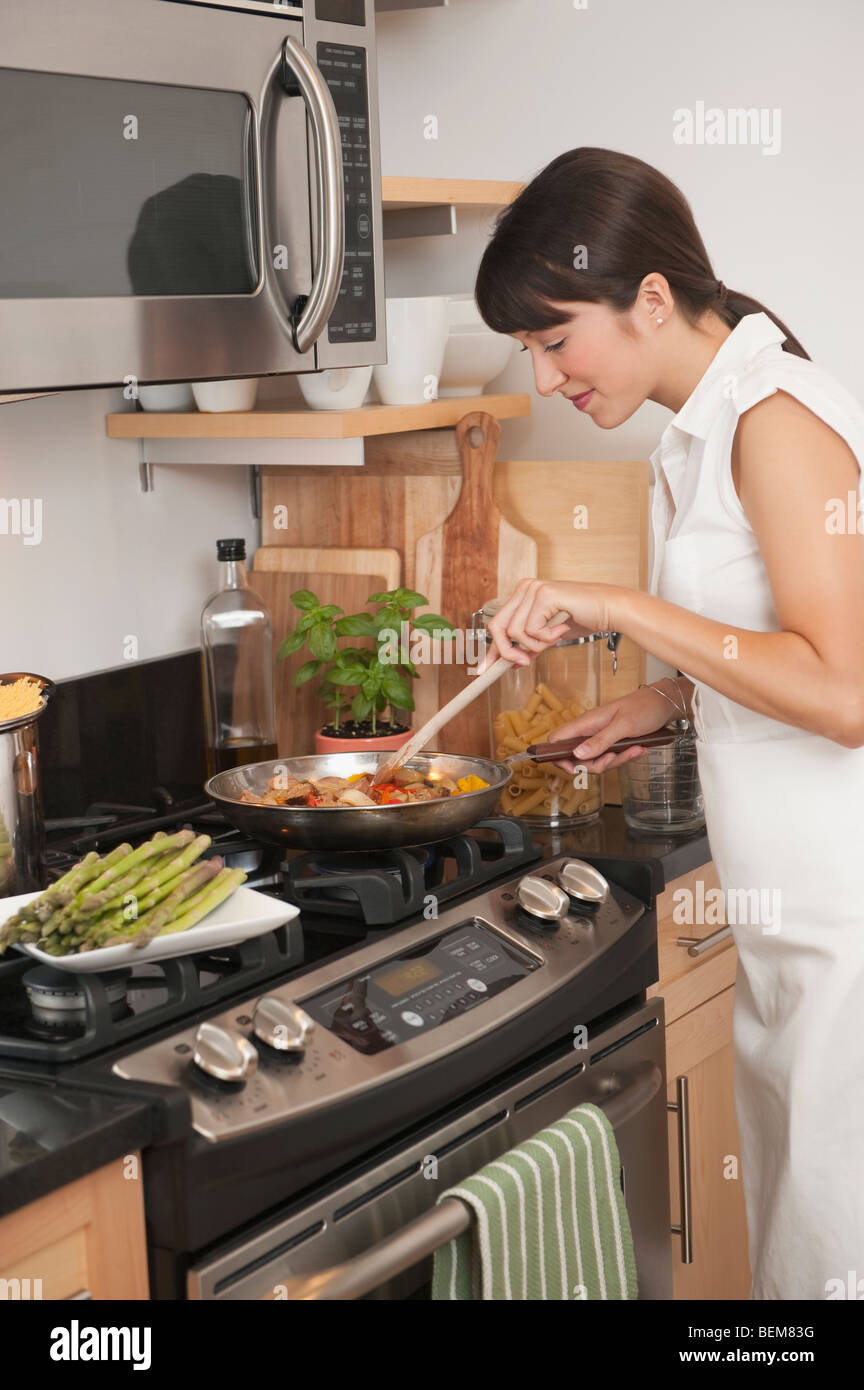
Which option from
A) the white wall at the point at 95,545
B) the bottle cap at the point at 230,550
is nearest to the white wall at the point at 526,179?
the white wall at the point at 95,545

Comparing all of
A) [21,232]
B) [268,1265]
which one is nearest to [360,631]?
[21,232]

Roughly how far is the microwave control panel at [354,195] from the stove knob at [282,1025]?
29.9 inches

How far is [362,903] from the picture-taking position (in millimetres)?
1419

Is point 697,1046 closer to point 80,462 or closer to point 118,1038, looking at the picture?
point 118,1038

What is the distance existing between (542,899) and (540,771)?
0.36 meters

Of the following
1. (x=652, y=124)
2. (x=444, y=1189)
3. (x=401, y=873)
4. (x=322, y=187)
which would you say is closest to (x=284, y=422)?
(x=322, y=187)

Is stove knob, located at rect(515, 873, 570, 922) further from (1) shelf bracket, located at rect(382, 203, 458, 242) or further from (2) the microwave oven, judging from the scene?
(1) shelf bracket, located at rect(382, 203, 458, 242)

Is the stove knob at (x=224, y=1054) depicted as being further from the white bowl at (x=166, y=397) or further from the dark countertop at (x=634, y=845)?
the white bowl at (x=166, y=397)

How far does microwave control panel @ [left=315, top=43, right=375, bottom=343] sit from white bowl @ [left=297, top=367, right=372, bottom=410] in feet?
0.52

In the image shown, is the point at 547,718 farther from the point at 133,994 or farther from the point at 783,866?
the point at 133,994

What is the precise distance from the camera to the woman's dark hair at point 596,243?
1.37m

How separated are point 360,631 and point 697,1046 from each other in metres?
0.67

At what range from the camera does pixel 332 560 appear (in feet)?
6.79
